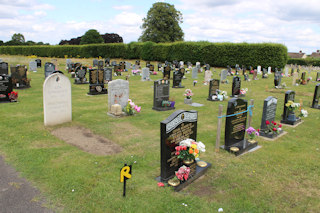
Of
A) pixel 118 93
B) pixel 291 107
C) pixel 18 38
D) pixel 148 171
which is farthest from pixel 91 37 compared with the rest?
pixel 148 171

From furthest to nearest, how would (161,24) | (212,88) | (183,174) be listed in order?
(161,24), (212,88), (183,174)

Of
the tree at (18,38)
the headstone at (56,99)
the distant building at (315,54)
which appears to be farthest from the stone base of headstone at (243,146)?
the tree at (18,38)

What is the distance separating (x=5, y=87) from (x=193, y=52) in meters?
29.6

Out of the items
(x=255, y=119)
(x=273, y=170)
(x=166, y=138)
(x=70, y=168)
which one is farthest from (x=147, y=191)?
(x=255, y=119)

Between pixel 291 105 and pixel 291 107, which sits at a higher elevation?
pixel 291 105

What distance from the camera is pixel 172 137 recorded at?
16.8 ft

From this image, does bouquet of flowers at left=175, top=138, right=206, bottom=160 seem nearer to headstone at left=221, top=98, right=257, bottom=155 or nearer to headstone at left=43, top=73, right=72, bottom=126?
headstone at left=221, top=98, right=257, bottom=155

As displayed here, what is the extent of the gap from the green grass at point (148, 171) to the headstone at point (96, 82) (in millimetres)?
5561

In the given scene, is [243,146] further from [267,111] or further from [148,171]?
[148,171]

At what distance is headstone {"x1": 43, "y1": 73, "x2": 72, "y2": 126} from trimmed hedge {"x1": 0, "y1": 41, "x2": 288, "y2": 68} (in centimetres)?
2932

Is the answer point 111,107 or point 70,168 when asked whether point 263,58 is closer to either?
point 111,107

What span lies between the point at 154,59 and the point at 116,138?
3630cm

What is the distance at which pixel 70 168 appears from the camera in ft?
18.8

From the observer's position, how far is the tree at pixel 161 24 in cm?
5644
